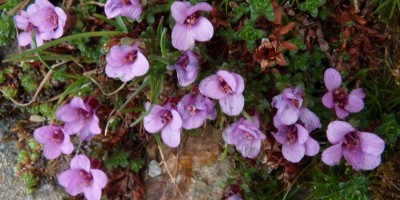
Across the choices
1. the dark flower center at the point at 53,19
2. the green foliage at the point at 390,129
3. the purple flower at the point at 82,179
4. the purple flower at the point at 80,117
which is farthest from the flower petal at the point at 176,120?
the green foliage at the point at 390,129

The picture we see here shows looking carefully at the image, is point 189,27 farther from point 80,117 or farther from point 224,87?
point 80,117

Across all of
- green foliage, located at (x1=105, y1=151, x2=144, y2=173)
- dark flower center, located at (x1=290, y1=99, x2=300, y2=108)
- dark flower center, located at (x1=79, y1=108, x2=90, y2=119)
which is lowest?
green foliage, located at (x1=105, y1=151, x2=144, y2=173)

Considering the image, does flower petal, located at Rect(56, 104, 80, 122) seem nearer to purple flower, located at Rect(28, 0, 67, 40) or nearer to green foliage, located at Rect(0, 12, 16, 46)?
purple flower, located at Rect(28, 0, 67, 40)

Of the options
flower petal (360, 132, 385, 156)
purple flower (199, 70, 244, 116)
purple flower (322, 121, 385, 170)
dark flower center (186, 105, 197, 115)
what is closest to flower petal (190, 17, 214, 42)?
purple flower (199, 70, 244, 116)

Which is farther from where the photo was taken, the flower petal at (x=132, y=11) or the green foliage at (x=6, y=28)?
the green foliage at (x=6, y=28)

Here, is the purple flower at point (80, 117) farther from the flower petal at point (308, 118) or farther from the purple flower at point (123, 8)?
the flower petal at point (308, 118)

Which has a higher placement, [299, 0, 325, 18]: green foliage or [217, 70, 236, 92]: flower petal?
[299, 0, 325, 18]: green foliage

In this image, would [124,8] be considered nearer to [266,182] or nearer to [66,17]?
[66,17]
